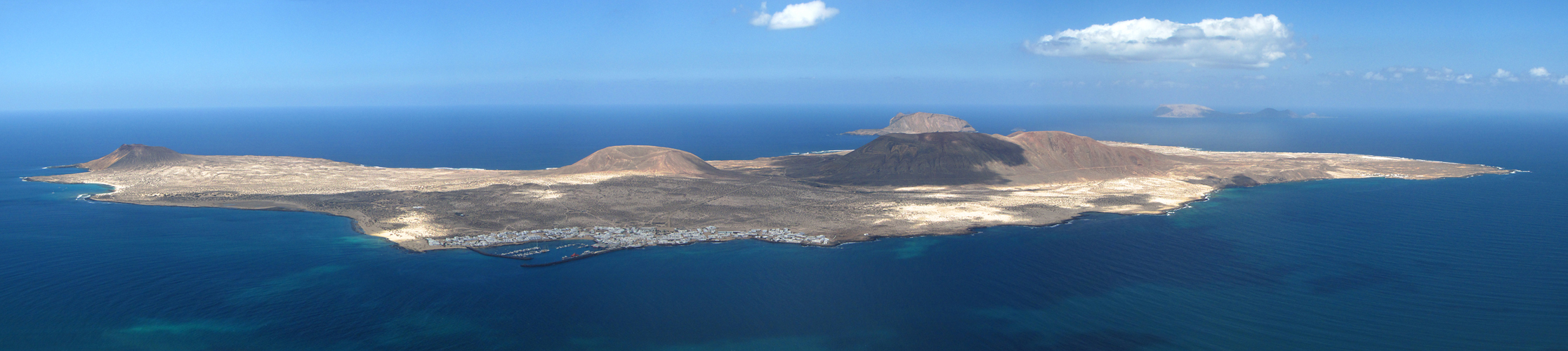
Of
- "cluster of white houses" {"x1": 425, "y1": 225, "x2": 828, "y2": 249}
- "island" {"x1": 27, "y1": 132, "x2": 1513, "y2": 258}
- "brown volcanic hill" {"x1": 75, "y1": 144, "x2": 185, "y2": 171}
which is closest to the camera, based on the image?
"cluster of white houses" {"x1": 425, "y1": 225, "x2": 828, "y2": 249}

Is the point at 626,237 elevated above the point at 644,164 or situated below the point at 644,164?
below

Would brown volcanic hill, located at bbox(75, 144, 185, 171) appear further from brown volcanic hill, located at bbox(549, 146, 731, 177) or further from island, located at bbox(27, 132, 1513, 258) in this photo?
brown volcanic hill, located at bbox(549, 146, 731, 177)

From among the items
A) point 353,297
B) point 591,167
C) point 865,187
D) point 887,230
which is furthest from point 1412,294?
point 591,167

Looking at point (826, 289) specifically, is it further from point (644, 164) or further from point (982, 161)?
point (982, 161)

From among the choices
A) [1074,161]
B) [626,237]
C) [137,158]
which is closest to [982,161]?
[1074,161]

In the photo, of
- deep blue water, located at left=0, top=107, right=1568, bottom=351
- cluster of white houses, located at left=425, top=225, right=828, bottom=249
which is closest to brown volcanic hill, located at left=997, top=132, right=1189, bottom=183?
deep blue water, located at left=0, top=107, right=1568, bottom=351

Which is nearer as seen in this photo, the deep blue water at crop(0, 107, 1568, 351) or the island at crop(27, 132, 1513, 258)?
the deep blue water at crop(0, 107, 1568, 351)

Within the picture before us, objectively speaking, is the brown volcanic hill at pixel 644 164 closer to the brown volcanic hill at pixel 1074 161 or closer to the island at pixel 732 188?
the island at pixel 732 188
